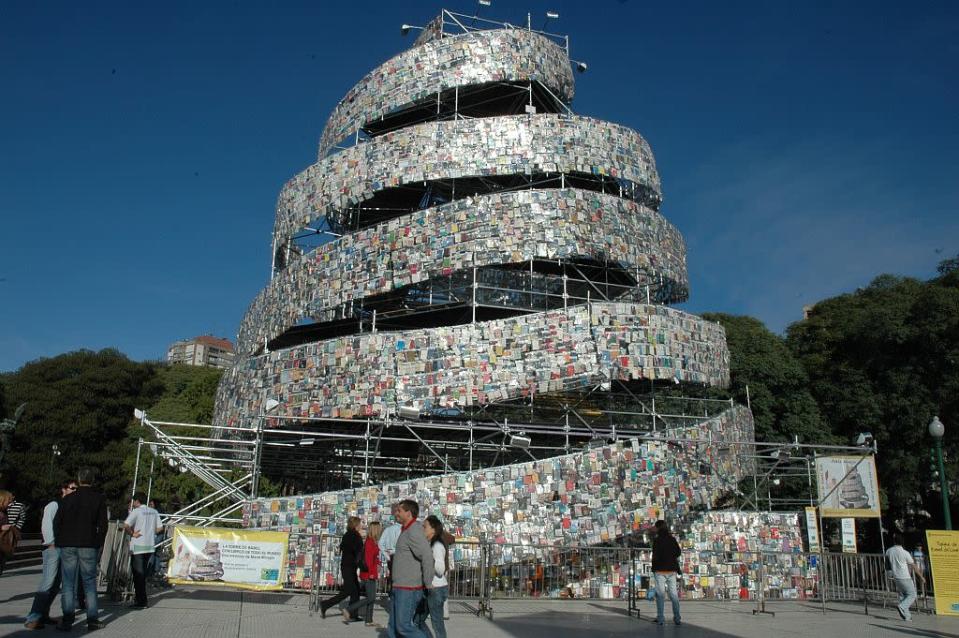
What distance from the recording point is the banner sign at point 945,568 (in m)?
13.4

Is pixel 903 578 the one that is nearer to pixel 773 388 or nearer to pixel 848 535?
pixel 848 535

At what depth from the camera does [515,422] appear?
21219mm

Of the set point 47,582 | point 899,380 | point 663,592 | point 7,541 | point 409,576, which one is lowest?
point 663,592

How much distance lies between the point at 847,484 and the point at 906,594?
4.82 meters

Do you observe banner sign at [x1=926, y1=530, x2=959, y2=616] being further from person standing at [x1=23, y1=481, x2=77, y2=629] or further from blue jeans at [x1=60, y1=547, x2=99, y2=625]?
person standing at [x1=23, y1=481, x2=77, y2=629]

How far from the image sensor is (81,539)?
8.41 metres

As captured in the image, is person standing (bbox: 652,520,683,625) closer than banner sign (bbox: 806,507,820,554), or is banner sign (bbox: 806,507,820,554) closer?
person standing (bbox: 652,520,683,625)

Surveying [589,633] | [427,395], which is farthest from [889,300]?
[589,633]

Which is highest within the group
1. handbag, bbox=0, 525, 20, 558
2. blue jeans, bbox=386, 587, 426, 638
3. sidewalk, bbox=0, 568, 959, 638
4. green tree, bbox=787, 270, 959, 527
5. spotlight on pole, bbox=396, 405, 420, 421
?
green tree, bbox=787, 270, 959, 527

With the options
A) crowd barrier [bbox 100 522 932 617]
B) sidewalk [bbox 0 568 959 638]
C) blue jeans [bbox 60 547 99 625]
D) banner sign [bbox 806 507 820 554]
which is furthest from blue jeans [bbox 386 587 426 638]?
banner sign [bbox 806 507 820 554]

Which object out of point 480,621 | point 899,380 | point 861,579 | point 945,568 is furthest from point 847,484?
point 899,380

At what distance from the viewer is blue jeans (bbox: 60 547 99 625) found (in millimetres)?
8133

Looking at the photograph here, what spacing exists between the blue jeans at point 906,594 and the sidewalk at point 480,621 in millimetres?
207

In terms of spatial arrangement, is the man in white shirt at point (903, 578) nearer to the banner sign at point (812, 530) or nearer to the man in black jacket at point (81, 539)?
the banner sign at point (812, 530)
